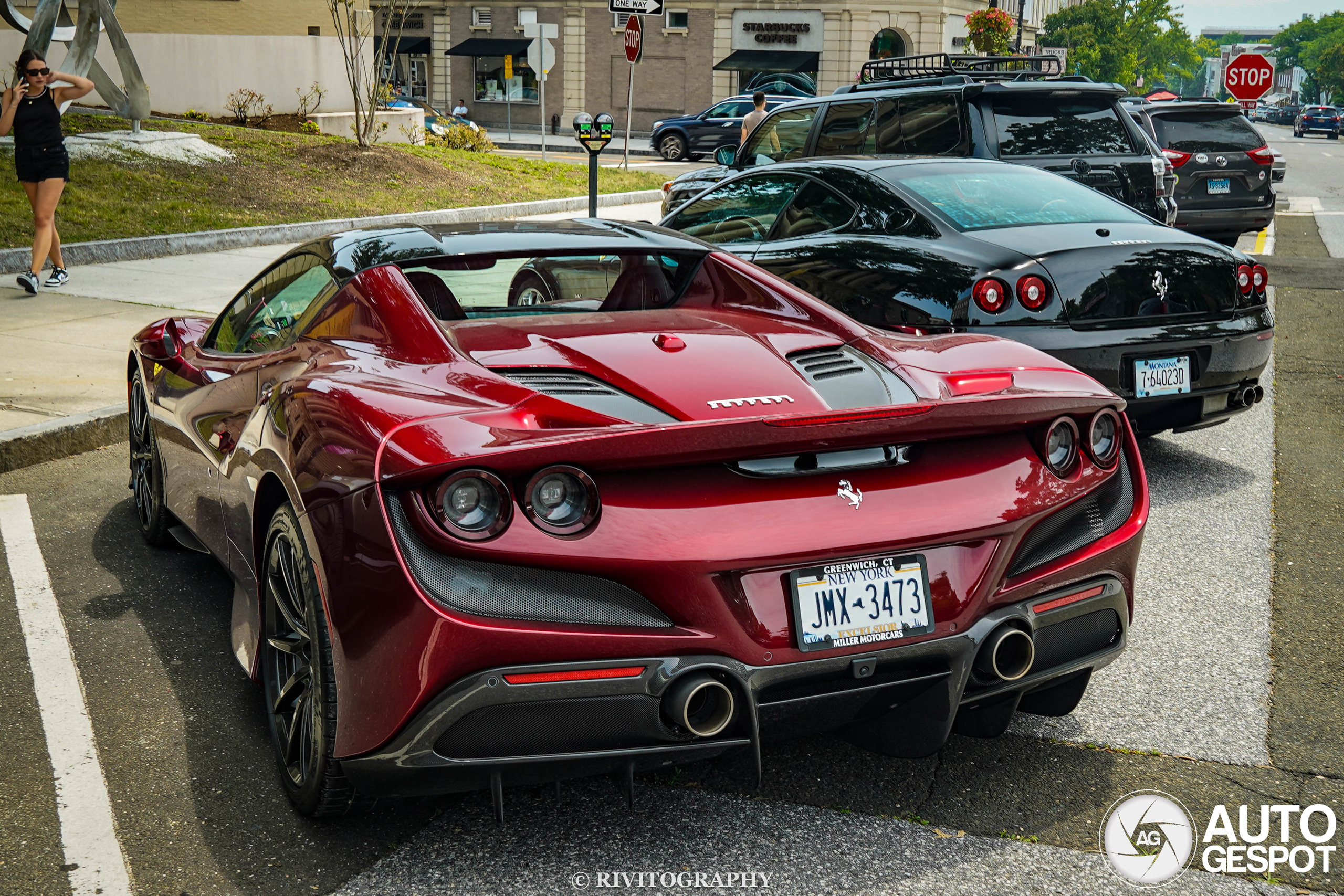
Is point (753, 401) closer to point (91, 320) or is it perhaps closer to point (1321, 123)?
point (91, 320)

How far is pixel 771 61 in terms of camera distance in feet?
170

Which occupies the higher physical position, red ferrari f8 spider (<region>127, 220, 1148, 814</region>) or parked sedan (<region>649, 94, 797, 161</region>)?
parked sedan (<region>649, 94, 797, 161</region>)

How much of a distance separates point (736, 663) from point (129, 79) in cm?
1822

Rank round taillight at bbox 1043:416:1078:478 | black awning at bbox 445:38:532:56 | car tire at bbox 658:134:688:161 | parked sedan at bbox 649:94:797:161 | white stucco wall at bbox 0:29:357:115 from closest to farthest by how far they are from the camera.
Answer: round taillight at bbox 1043:416:1078:478 < white stucco wall at bbox 0:29:357:115 < parked sedan at bbox 649:94:797:161 < car tire at bbox 658:134:688:161 < black awning at bbox 445:38:532:56

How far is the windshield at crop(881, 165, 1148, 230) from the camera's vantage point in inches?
262

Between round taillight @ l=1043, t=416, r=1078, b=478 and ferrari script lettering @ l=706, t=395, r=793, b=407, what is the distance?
2.26 ft

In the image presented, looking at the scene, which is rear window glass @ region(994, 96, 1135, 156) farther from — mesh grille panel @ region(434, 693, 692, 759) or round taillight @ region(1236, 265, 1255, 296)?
mesh grille panel @ region(434, 693, 692, 759)

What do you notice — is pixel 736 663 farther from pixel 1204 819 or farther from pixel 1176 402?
pixel 1176 402

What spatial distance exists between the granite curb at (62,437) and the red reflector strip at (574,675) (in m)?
4.64

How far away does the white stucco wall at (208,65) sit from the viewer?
895 inches

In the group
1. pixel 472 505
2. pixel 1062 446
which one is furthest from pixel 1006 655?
pixel 472 505

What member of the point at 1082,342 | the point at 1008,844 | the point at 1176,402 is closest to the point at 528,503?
the point at 1008,844

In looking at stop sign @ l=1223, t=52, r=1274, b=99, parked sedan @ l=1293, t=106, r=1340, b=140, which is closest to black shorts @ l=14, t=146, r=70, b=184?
stop sign @ l=1223, t=52, r=1274, b=99

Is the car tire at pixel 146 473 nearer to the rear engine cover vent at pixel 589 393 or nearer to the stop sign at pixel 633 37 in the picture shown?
the rear engine cover vent at pixel 589 393
